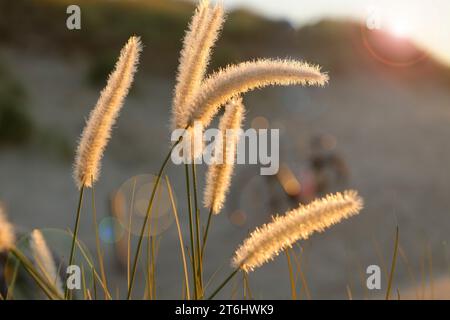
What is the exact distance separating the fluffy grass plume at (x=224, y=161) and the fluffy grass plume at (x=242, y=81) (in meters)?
0.08

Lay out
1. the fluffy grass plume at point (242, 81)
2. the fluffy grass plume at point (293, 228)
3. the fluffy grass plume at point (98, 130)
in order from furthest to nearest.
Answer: the fluffy grass plume at point (98, 130), the fluffy grass plume at point (242, 81), the fluffy grass plume at point (293, 228)

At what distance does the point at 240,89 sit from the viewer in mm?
1643

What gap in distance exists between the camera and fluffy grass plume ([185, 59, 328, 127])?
5.35ft

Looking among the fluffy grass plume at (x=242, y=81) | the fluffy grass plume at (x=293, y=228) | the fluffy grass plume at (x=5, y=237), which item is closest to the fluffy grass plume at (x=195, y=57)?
the fluffy grass plume at (x=242, y=81)

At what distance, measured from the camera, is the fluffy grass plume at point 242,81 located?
64.2 inches

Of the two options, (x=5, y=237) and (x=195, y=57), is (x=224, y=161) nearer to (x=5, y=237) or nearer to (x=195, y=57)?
(x=195, y=57)

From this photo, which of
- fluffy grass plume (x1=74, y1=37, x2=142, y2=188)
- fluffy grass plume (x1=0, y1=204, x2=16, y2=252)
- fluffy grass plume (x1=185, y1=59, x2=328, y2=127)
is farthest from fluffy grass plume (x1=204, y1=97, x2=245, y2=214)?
fluffy grass plume (x1=0, y1=204, x2=16, y2=252)

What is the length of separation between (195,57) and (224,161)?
0.27 metres

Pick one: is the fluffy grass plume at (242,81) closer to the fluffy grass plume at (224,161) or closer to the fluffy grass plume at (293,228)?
the fluffy grass plume at (224,161)

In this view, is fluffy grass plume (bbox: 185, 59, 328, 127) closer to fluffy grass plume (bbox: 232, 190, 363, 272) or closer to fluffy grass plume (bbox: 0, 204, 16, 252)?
fluffy grass plume (bbox: 232, 190, 363, 272)

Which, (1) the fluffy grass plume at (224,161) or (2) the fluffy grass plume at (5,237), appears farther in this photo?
(1) the fluffy grass plume at (224,161)

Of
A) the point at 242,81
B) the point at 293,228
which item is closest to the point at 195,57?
the point at 242,81

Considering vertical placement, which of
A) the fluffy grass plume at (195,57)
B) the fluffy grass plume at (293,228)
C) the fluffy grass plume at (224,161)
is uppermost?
the fluffy grass plume at (195,57)

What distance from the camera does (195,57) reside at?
1.82m
